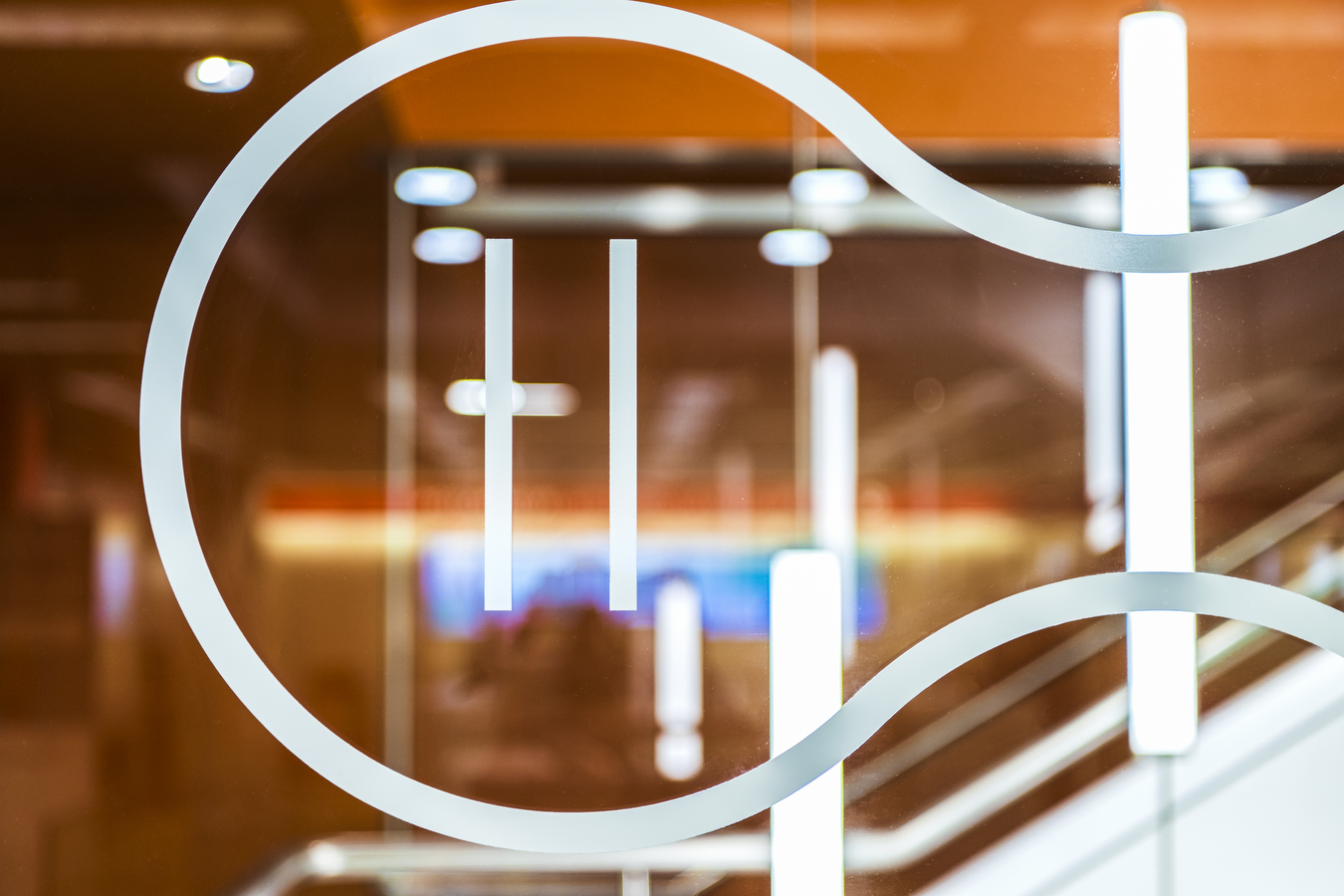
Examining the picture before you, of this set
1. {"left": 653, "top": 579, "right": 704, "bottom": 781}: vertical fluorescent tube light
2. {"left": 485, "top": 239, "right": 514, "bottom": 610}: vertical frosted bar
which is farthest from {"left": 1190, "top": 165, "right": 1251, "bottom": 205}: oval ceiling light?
{"left": 485, "top": 239, "right": 514, "bottom": 610}: vertical frosted bar

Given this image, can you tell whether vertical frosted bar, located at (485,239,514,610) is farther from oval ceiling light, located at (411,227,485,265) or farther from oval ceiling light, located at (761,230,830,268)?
oval ceiling light, located at (761,230,830,268)

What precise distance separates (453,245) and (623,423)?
53 centimetres

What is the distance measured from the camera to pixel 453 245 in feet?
6.55

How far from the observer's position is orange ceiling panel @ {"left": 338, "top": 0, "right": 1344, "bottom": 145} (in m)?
1.97

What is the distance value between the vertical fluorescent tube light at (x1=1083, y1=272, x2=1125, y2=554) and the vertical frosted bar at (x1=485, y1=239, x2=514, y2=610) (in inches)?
A: 48.1

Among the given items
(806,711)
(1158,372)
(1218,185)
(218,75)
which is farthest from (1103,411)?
(218,75)

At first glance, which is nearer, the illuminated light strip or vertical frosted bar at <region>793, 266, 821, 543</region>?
the illuminated light strip

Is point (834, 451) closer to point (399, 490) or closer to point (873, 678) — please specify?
point (873, 678)

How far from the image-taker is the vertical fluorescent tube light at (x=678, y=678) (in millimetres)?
1958

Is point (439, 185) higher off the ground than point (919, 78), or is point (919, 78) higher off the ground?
point (919, 78)

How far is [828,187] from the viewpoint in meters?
2.00

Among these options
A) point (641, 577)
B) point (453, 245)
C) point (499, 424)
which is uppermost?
point (453, 245)

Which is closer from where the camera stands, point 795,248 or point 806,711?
point 806,711

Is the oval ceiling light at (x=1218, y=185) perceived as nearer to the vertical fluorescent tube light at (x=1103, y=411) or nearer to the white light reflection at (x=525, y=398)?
the vertical fluorescent tube light at (x=1103, y=411)
